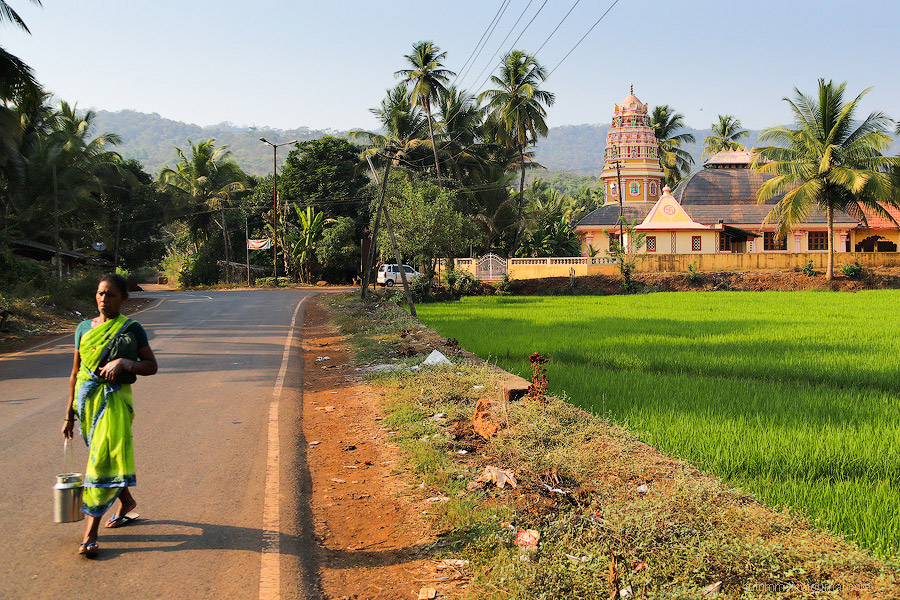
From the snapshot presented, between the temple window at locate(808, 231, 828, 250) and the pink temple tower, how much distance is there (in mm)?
13379

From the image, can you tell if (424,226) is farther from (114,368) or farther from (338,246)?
(114,368)

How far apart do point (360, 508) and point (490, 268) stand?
126 ft

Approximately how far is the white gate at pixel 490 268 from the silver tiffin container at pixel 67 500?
3928 cm

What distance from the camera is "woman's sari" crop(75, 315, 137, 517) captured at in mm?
4617

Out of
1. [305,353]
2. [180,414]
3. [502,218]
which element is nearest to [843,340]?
[305,353]

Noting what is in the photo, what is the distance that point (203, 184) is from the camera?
5578 cm

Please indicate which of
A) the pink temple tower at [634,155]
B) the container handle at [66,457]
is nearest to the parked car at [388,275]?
the pink temple tower at [634,155]

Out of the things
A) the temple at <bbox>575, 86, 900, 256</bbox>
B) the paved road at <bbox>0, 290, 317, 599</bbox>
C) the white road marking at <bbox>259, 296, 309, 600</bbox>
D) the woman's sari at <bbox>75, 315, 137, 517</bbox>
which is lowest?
the white road marking at <bbox>259, 296, 309, 600</bbox>

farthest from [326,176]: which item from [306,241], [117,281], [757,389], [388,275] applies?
[117,281]

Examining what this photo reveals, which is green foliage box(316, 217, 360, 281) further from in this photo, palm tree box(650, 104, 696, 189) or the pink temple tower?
palm tree box(650, 104, 696, 189)

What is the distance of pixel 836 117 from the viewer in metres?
33.1

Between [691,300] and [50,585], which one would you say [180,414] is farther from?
[691,300]

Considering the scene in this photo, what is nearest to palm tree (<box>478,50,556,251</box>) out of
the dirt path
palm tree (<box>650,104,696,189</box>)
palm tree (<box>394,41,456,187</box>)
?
palm tree (<box>394,41,456,187</box>)

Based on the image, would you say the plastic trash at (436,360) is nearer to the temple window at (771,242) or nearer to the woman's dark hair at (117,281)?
the woman's dark hair at (117,281)
